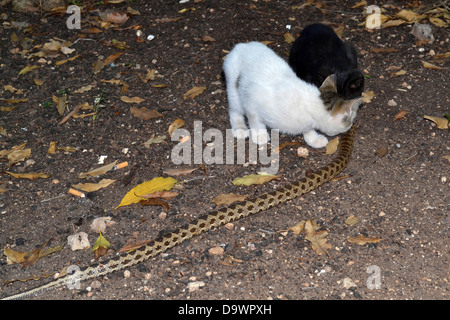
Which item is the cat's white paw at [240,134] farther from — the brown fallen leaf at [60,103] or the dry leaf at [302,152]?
the brown fallen leaf at [60,103]

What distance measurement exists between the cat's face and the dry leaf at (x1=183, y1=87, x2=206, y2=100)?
1998 mm

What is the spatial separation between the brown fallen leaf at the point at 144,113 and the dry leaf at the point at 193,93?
17.0 inches

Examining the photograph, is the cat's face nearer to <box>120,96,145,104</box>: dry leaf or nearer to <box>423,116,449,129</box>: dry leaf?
<box>423,116,449,129</box>: dry leaf

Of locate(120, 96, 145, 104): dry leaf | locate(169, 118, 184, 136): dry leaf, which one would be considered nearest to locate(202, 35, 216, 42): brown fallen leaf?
locate(120, 96, 145, 104): dry leaf

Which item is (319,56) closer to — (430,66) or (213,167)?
(213,167)

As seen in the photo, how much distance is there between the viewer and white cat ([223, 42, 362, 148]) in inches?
191

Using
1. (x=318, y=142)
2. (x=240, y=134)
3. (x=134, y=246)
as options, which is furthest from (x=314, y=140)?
(x=134, y=246)

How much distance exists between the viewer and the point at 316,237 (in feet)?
15.3

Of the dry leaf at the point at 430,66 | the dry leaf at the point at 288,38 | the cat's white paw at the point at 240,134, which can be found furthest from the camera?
the dry leaf at the point at 288,38

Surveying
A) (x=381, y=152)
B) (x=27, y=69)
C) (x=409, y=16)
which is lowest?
(x=381, y=152)

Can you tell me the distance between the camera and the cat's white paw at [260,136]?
5660mm

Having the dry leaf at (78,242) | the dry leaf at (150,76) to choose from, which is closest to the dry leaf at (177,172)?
the dry leaf at (78,242)

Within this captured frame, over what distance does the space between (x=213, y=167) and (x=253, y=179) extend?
19.0 inches

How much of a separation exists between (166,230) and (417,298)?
7.29 ft
